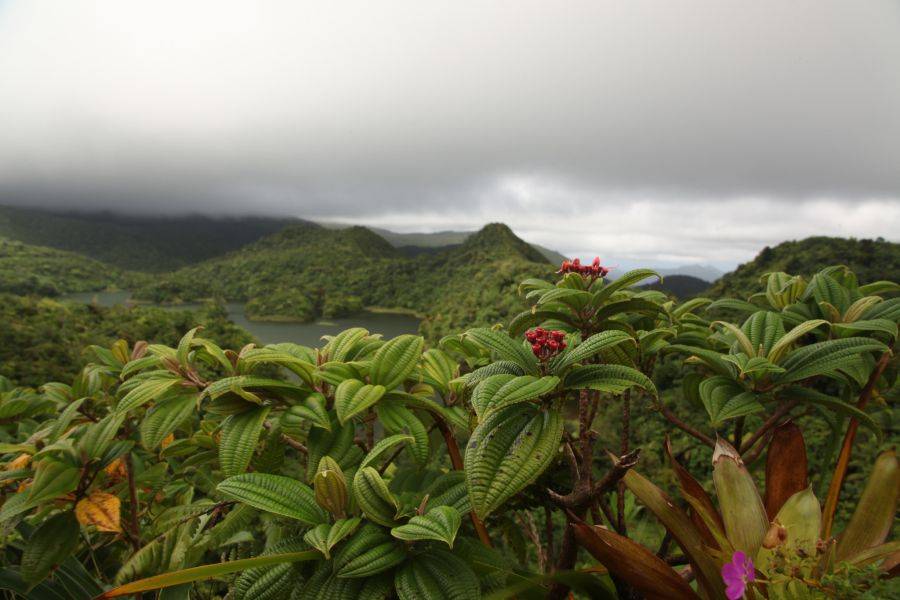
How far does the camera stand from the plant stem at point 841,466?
1.02 meters

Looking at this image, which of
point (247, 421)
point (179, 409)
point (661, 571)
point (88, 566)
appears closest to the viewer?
point (661, 571)

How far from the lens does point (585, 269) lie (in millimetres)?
1510

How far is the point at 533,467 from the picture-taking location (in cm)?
83

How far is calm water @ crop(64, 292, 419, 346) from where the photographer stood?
164ft

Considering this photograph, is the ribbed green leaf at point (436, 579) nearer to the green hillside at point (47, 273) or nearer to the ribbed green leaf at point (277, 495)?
the ribbed green leaf at point (277, 495)

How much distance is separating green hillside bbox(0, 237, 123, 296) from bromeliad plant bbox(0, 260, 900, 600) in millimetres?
80376

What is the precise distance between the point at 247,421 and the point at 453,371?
0.72m

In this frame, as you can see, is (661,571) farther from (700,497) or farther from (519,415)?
(519,415)

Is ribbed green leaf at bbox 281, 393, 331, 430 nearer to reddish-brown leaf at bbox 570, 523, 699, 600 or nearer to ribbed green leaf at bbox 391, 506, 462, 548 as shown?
ribbed green leaf at bbox 391, 506, 462, 548

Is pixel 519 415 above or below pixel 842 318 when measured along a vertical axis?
below

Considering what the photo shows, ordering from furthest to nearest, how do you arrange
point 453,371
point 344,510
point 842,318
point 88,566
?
point 88,566, point 453,371, point 842,318, point 344,510

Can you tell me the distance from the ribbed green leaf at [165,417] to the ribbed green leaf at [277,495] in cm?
42

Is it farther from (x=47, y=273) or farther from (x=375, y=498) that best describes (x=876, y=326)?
(x=47, y=273)

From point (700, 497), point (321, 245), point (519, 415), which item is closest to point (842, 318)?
point (700, 497)
